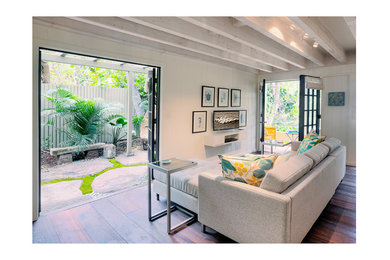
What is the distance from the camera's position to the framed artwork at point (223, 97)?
484 cm

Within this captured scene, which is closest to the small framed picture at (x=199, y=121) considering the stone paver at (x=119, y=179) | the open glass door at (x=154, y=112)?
the open glass door at (x=154, y=112)

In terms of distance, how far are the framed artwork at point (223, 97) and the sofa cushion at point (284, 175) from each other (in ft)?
9.89

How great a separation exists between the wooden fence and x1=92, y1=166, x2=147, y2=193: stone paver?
1.85 metres

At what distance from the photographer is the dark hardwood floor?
6.77ft

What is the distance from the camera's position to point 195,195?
2379mm

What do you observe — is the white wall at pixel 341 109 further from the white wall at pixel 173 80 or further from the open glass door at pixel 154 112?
the open glass door at pixel 154 112

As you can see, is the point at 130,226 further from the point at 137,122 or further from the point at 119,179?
the point at 137,122

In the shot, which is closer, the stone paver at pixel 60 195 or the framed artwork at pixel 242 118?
the stone paver at pixel 60 195

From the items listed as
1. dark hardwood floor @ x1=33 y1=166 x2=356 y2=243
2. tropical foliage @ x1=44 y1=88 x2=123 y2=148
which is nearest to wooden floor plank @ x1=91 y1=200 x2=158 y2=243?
dark hardwood floor @ x1=33 y1=166 x2=356 y2=243
